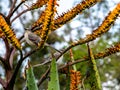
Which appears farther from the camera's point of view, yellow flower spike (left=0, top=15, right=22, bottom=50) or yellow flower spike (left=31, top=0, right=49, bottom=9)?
yellow flower spike (left=31, top=0, right=49, bottom=9)

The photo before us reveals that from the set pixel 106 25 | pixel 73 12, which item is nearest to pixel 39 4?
pixel 73 12

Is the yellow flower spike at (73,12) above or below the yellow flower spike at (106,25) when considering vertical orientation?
above

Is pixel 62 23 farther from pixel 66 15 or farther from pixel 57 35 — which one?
pixel 57 35

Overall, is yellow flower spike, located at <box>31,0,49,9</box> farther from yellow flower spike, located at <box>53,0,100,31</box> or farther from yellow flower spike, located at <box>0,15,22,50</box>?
yellow flower spike, located at <box>0,15,22,50</box>

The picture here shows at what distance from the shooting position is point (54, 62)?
1091mm

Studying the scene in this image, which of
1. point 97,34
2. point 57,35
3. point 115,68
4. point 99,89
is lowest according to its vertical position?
point 99,89

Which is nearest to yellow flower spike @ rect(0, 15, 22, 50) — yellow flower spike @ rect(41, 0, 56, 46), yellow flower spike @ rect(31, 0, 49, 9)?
yellow flower spike @ rect(41, 0, 56, 46)

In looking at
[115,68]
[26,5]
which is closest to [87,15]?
[115,68]

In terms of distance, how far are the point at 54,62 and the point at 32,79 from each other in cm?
8

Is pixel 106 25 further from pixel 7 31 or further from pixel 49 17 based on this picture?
pixel 7 31

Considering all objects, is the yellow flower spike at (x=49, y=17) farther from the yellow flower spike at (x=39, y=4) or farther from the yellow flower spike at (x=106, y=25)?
the yellow flower spike at (x=39, y=4)

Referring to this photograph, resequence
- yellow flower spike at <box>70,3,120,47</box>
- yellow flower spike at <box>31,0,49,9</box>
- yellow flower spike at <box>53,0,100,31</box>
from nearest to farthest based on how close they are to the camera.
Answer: yellow flower spike at <box>70,3,120,47</box>, yellow flower spike at <box>53,0,100,31</box>, yellow flower spike at <box>31,0,49,9</box>

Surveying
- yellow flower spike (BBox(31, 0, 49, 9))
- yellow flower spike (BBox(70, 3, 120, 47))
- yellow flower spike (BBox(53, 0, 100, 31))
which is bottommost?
yellow flower spike (BBox(70, 3, 120, 47))

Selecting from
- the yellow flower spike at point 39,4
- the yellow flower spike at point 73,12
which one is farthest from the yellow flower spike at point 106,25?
the yellow flower spike at point 39,4
